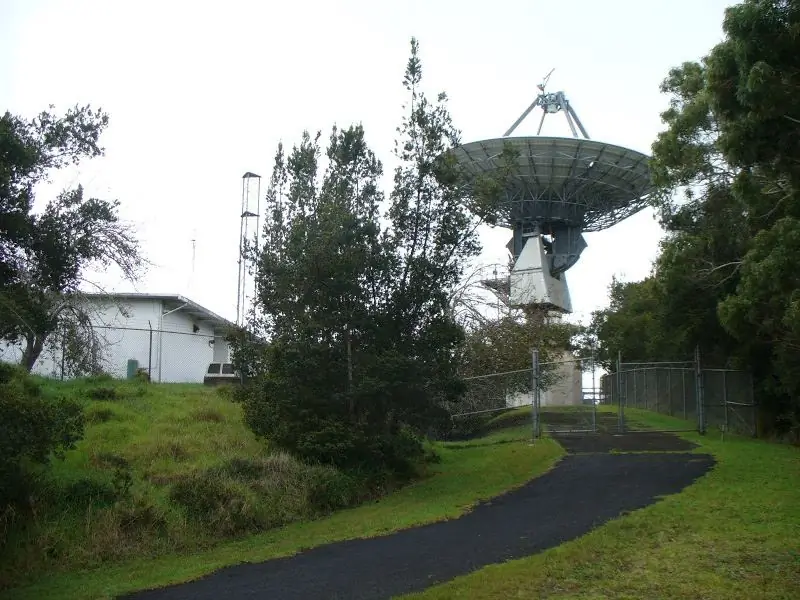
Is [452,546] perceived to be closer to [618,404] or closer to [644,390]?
[618,404]

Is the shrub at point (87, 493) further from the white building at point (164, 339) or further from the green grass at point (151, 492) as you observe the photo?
the white building at point (164, 339)

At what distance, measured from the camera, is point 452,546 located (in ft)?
32.2

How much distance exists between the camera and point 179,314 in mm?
28875

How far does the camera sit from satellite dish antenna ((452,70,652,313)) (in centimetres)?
2922

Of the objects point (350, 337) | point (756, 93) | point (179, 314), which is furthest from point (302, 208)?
point (179, 314)

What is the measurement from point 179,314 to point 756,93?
911 inches

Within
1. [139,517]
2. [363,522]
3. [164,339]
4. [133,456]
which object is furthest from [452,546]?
[164,339]

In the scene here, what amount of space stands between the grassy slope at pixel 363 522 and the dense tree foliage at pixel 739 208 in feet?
18.1

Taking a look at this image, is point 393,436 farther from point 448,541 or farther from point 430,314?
point 448,541

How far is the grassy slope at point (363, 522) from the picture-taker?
9.05 meters

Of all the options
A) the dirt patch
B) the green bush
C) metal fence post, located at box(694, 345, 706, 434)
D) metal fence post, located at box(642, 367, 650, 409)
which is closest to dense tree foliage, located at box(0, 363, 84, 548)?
the green bush

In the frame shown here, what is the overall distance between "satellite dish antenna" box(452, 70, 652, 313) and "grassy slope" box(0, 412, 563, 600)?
1080 cm

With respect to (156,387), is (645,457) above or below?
below

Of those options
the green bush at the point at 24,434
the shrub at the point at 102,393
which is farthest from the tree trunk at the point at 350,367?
the shrub at the point at 102,393
